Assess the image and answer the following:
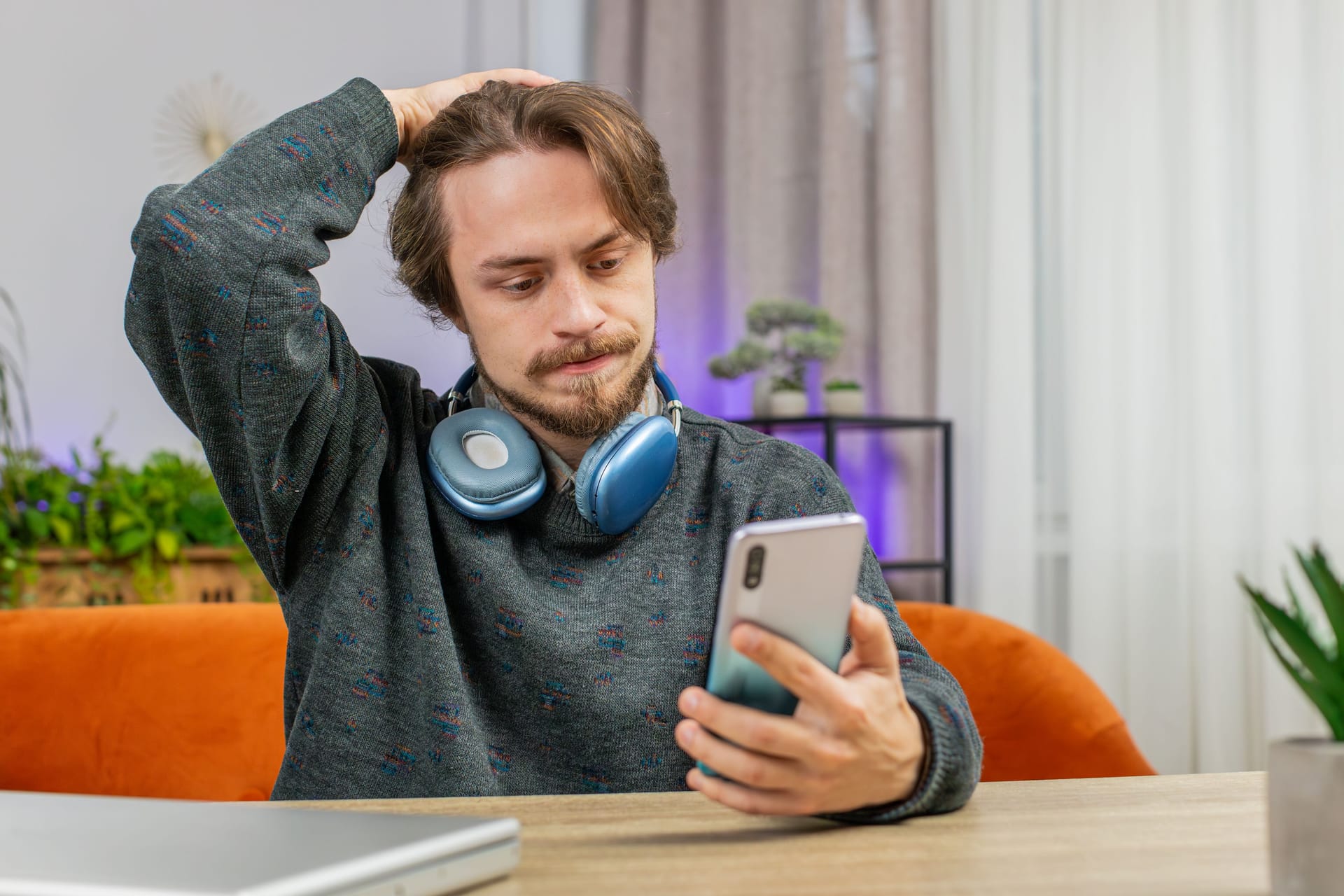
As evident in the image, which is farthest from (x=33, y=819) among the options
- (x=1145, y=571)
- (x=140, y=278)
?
(x=1145, y=571)

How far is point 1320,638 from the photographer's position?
43cm

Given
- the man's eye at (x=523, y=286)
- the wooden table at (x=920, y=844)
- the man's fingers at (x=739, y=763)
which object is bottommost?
the wooden table at (x=920, y=844)

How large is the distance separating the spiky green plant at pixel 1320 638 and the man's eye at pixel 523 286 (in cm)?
74

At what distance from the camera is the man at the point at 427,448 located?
912 millimetres

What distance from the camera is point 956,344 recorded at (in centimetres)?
288

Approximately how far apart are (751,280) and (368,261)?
1179 millimetres

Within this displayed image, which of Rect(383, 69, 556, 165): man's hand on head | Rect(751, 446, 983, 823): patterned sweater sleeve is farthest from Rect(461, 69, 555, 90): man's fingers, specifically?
Rect(751, 446, 983, 823): patterned sweater sleeve

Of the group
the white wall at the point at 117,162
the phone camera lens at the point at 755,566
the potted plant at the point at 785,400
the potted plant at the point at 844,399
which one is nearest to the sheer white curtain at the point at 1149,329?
the potted plant at the point at 844,399

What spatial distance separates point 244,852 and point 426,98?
2.87 feet

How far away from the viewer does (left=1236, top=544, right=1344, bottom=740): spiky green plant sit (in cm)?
42

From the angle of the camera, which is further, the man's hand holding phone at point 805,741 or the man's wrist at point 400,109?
the man's wrist at point 400,109

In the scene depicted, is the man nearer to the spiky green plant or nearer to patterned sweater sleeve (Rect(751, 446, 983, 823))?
patterned sweater sleeve (Rect(751, 446, 983, 823))

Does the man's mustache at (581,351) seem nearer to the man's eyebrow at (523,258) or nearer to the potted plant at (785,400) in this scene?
the man's eyebrow at (523,258)

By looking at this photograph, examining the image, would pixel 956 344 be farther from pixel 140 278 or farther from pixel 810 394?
pixel 140 278
